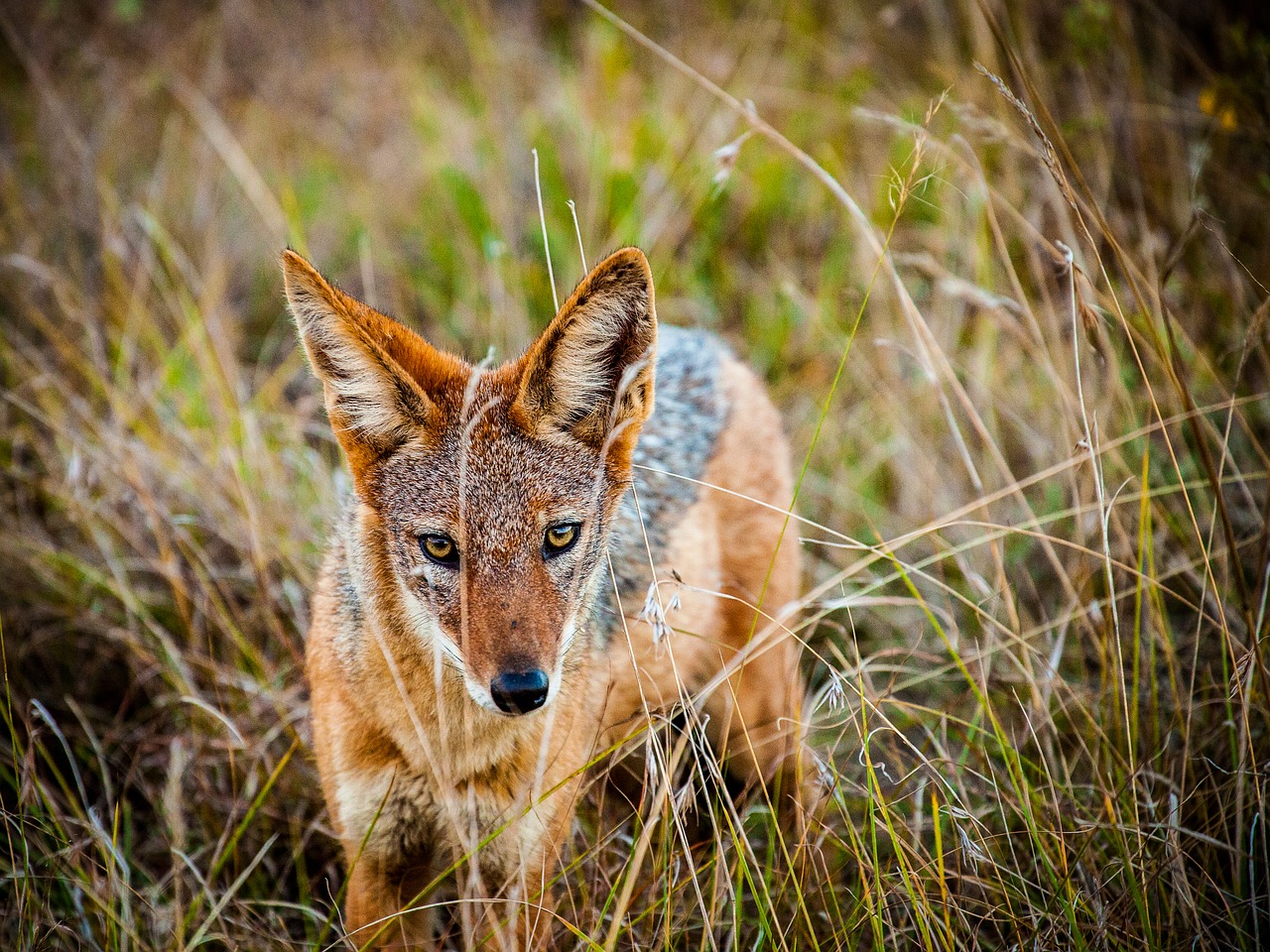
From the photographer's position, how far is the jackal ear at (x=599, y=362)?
2453 millimetres

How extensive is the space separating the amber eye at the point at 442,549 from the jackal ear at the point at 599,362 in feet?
1.33

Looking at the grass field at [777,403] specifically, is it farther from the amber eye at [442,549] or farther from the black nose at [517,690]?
the amber eye at [442,549]

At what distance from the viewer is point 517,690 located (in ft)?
7.23

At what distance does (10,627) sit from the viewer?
3.97m

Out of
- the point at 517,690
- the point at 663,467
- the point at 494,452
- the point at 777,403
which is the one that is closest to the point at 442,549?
the point at 494,452

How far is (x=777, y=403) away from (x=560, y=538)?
131 inches

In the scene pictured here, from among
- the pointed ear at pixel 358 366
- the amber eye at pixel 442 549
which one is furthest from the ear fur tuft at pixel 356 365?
the amber eye at pixel 442 549

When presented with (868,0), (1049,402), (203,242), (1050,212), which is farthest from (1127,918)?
(868,0)

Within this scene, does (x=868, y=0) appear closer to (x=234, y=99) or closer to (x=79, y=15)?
(x=234, y=99)

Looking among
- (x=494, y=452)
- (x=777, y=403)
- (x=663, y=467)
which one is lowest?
(x=777, y=403)

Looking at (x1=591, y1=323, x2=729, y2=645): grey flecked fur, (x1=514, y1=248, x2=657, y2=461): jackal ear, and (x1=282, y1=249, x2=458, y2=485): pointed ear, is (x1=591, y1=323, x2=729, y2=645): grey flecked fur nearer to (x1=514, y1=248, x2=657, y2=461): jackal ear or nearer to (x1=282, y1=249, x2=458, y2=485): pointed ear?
(x1=514, y1=248, x2=657, y2=461): jackal ear

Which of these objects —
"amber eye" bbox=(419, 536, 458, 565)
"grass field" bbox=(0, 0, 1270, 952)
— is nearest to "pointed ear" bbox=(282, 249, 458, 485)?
"amber eye" bbox=(419, 536, 458, 565)

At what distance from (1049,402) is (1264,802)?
9.27 ft

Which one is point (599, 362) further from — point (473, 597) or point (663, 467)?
point (663, 467)
